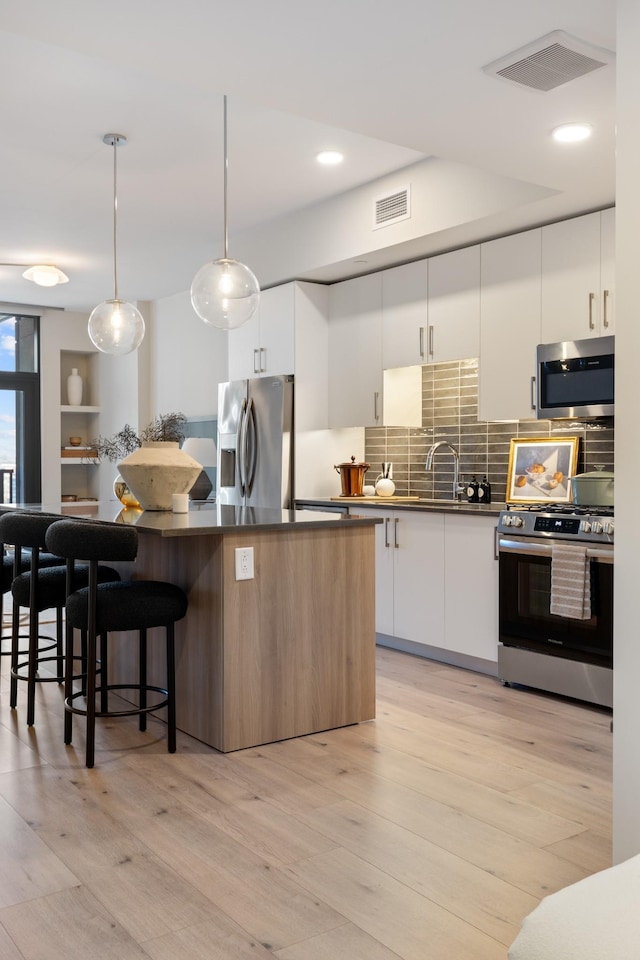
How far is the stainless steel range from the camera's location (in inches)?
150

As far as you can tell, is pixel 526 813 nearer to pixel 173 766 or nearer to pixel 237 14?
pixel 173 766

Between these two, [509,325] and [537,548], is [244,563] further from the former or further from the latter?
[509,325]

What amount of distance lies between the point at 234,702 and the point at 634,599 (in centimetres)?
167

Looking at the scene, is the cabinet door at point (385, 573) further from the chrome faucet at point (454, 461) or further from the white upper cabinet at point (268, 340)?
the white upper cabinet at point (268, 340)

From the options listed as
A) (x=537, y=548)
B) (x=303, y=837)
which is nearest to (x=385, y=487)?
(x=537, y=548)

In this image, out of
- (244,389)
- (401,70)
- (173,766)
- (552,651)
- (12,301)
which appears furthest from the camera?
(12,301)

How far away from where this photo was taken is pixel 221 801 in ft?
9.14

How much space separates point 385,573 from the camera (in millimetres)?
5039

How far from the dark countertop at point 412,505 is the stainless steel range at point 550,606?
9.1 inches

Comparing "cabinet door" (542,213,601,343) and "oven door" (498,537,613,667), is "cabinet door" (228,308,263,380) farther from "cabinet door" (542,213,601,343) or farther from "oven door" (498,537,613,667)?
"oven door" (498,537,613,667)

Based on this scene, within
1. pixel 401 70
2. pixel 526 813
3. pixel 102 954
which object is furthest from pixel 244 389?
pixel 102 954

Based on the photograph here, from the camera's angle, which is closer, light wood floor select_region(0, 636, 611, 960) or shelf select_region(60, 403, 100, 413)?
light wood floor select_region(0, 636, 611, 960)

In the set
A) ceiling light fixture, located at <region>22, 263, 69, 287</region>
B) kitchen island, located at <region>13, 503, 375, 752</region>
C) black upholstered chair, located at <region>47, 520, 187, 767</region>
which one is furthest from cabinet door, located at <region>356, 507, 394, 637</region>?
ceiling light fixture, located at <region>22, 263, 69, 287</region>

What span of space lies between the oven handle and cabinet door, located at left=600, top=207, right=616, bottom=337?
1.06m
